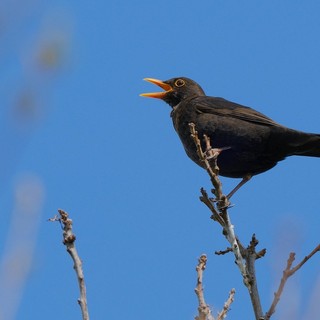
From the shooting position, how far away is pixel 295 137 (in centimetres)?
866

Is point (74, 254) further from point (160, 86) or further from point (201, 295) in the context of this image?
point (160, 86)

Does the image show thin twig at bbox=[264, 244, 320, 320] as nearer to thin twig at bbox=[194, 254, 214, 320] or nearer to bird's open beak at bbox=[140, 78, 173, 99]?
thin twig at bbox=[194, 254, 214, 320]

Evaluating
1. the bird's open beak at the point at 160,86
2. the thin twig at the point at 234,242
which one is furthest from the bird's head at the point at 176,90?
the thin twig at the point at 234,242

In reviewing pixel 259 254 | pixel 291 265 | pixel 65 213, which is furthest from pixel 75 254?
pixel 259 254

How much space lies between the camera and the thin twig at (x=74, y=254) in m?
3.59

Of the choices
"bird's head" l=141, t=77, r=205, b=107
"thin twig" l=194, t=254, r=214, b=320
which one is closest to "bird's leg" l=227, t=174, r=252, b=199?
"bird's head" l=141, t=77, r=205, b=107

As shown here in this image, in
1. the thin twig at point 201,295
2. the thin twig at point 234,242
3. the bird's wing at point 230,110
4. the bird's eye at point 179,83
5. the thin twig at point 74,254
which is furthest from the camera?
the bird's eye at point 179,83

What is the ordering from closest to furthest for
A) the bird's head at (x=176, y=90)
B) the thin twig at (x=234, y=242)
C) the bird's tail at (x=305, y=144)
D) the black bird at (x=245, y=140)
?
the thin twig at (x=234, y=242)
the bird's tail at (x=305, y=144)
the black bird at (x=245, y=140)
the bird's head at (x=176, y=90)

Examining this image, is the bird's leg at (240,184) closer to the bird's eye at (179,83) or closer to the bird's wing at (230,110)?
the bird's wing at (230,110)

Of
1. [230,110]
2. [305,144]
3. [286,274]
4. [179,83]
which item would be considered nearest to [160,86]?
[179,83]

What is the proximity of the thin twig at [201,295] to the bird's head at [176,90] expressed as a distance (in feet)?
19.2

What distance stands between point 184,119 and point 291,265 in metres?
4.78

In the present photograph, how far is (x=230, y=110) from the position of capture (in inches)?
367

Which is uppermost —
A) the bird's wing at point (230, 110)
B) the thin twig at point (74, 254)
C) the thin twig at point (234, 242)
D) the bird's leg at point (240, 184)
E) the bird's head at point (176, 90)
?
the bird's head at point (176, 90)
